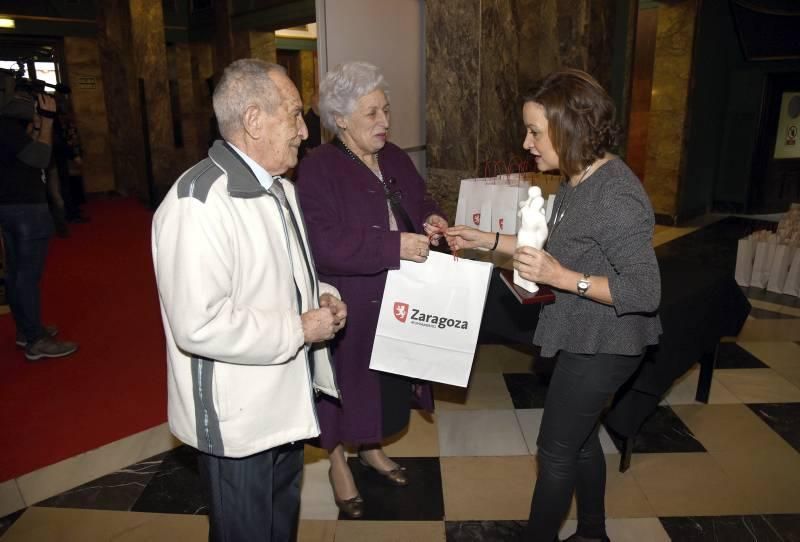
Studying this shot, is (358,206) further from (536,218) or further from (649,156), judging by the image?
(649,156)

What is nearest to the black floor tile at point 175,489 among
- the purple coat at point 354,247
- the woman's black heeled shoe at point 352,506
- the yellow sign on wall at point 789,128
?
the woman's black heeled shoe at point 352,506

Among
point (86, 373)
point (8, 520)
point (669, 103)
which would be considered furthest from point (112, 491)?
point (669, 103)

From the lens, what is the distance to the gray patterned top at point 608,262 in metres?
1.48

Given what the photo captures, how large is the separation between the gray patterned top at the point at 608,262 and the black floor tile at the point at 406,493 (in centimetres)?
101

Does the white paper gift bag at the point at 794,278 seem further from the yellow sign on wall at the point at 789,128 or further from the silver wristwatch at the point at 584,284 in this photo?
the silver wristwatch at the point at 584,284

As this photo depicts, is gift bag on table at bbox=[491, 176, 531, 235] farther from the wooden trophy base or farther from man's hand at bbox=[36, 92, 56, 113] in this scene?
man's hand at bbox=[36, 92, 56, 113]

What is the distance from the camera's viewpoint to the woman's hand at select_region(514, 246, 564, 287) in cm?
150

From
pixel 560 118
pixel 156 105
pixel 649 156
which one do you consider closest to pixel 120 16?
pixel 156 105

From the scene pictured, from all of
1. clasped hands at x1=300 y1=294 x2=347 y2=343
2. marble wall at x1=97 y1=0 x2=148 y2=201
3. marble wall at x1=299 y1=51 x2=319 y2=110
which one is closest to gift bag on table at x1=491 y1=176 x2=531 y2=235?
clasped hands at x1=300 y1=294 x2=347 y2=343

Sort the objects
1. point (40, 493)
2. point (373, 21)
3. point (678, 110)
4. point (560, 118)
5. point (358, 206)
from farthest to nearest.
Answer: point (678, 110), point (373, 21), point (40, 493), point (358, 206), point (560, 118)

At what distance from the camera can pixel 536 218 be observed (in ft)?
5.24

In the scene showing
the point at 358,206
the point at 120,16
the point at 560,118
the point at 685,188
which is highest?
the point at 120,16

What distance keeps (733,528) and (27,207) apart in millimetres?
3969

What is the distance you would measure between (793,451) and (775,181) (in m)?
6.69
